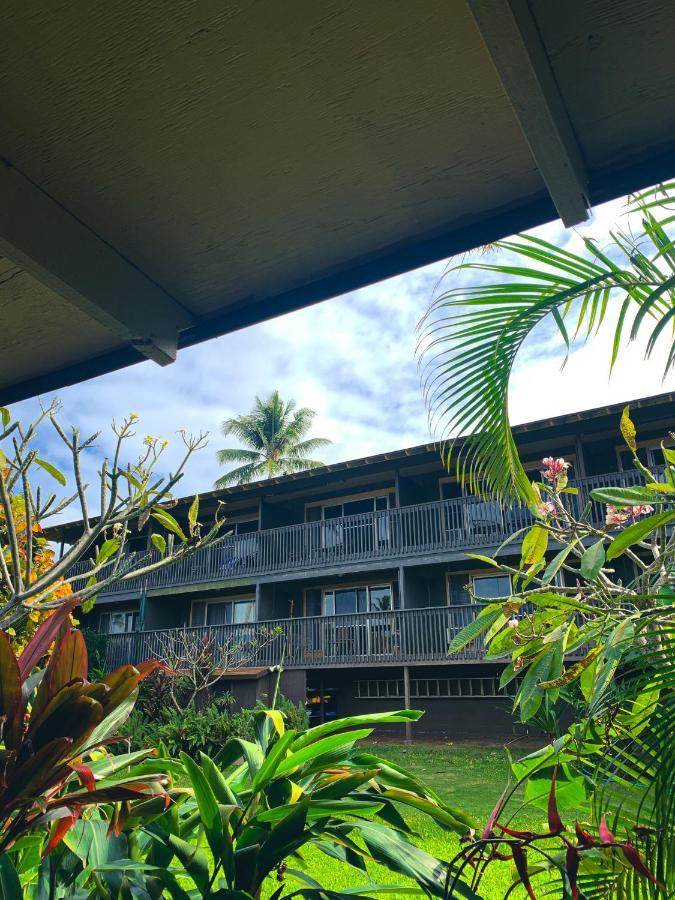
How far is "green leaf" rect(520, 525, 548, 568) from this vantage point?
2.51 metres

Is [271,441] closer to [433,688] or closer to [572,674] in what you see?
[433,688]

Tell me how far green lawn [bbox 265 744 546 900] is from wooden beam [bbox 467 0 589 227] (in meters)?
1.55

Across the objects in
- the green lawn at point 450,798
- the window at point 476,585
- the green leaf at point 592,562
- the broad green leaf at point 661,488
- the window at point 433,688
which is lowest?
the green lawn at point 450,798

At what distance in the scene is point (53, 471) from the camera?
9.83ft

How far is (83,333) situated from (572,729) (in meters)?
1.98

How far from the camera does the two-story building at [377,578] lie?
14.0 metres

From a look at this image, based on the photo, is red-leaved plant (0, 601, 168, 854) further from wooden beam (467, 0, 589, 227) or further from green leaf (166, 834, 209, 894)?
wooden beam (467, 0, 589, 227)

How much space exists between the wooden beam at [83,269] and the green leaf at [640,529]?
144 centimetres

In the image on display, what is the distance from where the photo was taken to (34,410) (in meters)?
3.47

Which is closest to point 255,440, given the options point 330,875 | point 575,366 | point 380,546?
point 380,546

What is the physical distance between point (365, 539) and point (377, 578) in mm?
1470

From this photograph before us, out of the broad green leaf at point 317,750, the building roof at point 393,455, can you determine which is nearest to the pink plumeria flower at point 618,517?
the broad green leaf at point 317,750

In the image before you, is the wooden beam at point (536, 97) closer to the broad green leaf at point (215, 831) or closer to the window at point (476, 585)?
the broad green leaf at point (215, 831)

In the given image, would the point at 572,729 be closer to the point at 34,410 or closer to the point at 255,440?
the point at 34,410
